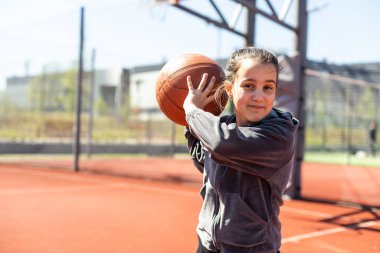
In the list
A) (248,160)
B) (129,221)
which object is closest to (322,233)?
(129,221)

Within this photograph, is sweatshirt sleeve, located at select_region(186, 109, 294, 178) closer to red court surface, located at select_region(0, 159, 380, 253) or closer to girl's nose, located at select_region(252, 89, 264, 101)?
girl's nose, located at select_region(252, 89, 264, 101)

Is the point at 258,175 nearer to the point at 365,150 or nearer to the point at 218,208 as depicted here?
the point at 218,208

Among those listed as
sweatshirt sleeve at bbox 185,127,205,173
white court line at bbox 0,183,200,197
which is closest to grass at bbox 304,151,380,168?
white court line at bbox 0,183,200,197

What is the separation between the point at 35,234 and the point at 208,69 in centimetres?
339

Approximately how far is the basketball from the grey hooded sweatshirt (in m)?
0.60

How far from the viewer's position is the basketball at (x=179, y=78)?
2541mm

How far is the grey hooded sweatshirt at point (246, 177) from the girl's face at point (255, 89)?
56mm

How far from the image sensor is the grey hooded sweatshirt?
1.85 meters

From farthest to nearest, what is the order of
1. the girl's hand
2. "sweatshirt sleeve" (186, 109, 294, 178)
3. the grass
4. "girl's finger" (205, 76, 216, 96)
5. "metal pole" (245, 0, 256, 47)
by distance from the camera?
the grass → "metal pole" (245, 0, 256, 47) → "girl's finger" (205, 76, 216, 96) → the girl's hand → "sweatshirt sleeve" (186, 109, 294, 178)

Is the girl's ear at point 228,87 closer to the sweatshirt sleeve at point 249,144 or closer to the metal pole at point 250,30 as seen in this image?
the sweatshirt sleeve at point 249,144

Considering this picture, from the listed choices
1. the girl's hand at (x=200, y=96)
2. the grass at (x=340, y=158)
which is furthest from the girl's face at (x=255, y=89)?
the grass at (x=340, y=158)

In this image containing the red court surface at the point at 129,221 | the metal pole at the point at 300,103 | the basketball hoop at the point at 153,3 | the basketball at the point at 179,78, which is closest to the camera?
the basketball at the point at 179,78

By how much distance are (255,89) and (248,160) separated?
0.31 meters

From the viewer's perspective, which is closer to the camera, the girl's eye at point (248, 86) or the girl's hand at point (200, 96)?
the girl's eye at point (248, 86)
